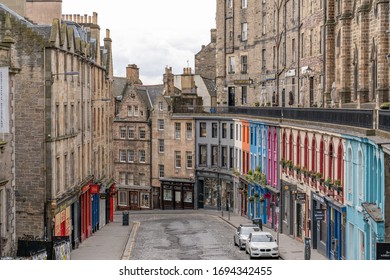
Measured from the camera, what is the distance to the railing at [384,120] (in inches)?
1060

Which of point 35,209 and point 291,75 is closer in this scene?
Answer: point 35,209

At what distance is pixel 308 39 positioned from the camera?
62.6 meters

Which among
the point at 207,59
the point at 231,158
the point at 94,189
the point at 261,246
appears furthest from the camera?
the point at 207,59

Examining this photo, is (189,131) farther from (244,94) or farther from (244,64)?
(244,64)

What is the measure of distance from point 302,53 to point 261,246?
2916cm

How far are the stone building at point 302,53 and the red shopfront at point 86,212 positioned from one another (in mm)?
16670

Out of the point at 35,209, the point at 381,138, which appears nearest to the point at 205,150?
the point at 35,209

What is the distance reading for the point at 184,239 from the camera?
4909cm

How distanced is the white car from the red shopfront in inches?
496

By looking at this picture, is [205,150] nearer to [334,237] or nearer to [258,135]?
[258,135]

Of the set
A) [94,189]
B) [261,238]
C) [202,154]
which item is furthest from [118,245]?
[202,154]

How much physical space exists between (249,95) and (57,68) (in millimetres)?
43618

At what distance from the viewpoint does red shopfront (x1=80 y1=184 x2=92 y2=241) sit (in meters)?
48.5

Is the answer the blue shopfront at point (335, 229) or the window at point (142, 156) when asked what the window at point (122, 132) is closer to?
the window at point (142, 156)
